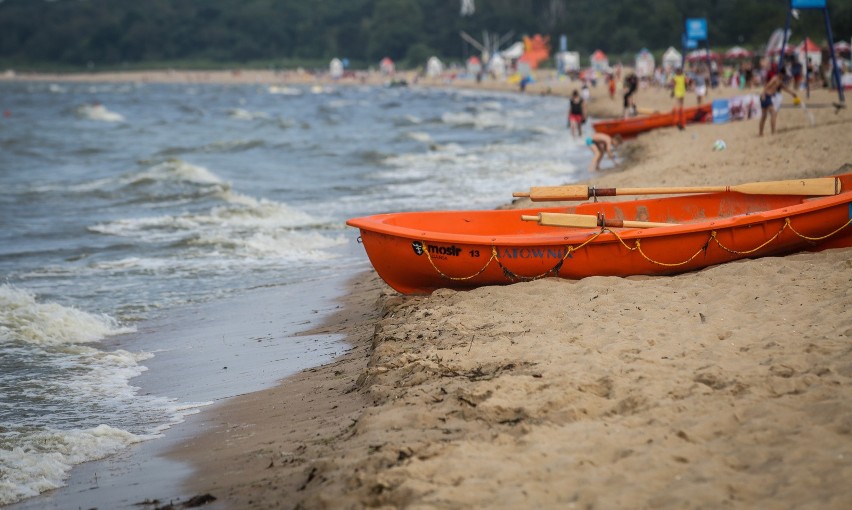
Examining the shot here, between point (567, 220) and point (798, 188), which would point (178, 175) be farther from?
point (798, 188)

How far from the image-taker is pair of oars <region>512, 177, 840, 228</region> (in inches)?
366

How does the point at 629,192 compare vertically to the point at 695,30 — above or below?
below

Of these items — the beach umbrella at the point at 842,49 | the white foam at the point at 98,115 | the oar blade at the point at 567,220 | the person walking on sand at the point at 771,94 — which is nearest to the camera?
the oar blade at the point at 567,220

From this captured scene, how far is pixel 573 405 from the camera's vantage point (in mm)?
5676

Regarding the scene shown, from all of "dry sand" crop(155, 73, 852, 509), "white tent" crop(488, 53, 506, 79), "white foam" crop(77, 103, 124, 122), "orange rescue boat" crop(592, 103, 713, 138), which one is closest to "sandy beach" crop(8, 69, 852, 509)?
"dry sand" crop(155, 73, 852, 509)

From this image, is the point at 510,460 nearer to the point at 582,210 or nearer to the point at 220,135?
the point at 582,210

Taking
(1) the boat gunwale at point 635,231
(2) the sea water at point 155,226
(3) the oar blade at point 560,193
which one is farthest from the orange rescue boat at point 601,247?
(2) the sea water at point 155,226

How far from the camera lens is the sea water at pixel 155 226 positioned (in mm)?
7711

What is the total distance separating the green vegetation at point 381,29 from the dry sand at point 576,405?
56902 mm

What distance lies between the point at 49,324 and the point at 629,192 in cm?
628

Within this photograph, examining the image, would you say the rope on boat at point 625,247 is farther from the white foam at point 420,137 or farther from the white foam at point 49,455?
the white foam at point 420,137

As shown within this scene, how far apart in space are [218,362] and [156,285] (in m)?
4.18

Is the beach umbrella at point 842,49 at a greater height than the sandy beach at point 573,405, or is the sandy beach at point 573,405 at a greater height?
the beach umbrella at point 842,49

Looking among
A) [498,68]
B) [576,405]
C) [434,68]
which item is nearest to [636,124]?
[576,405]
